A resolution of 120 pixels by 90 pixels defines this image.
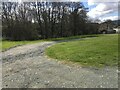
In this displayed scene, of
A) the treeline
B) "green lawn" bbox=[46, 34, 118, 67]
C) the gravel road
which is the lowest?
the gravel road

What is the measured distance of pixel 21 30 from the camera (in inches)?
1474

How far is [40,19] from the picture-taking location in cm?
4125

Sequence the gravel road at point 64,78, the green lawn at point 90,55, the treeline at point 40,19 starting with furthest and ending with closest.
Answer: the treeline at point 40,19
the green lawn at point 90,55
the gravel road at point 64,78

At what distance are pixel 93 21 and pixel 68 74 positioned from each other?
51.6 meters

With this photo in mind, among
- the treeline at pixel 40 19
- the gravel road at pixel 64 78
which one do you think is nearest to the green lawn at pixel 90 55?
the gravel road at pixel 64 78

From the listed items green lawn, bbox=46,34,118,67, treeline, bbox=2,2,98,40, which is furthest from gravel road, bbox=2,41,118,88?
treeline, bbox=2,2,98,40

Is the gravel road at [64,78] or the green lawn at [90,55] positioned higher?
the green lawn at [90,55]

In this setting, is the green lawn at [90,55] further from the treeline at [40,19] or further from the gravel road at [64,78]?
the treeline at [40,19]

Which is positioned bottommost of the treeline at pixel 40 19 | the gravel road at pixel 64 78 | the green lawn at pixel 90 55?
the gravel road at pixel 64 78

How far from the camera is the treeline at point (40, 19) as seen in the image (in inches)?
1489

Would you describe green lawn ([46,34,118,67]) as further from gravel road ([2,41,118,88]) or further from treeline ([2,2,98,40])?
treeline ([2,2,98,40])

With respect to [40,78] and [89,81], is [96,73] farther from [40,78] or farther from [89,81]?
[40,78]

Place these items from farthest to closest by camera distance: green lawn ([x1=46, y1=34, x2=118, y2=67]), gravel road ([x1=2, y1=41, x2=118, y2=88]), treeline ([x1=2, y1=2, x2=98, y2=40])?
treeline ([x1=2, y1=2, x2=98, y2=40]) < green lawn ([x1=46, y1=34, x2=118, y2=67]) < gravel road ([x1=2, y1=41, x2=118, y2=88])

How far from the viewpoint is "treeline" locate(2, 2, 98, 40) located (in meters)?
37.8
